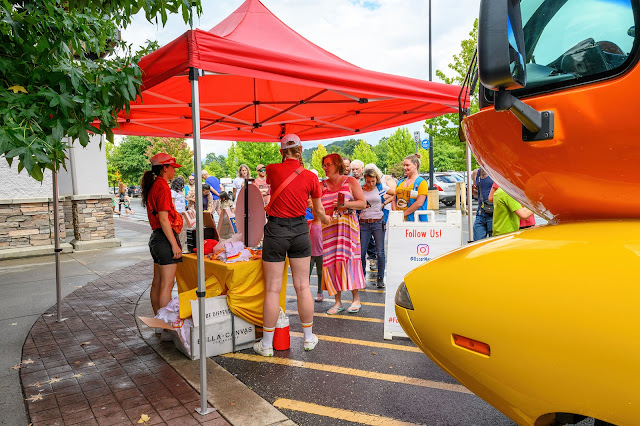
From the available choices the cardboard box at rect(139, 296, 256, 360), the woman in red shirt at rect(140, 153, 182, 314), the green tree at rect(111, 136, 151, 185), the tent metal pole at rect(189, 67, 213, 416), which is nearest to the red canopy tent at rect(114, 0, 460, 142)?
the tent metal pole at rect(189, 67, 213, 416)

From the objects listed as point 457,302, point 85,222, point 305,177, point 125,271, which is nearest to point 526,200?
point 457,302

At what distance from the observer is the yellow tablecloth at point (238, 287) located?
417cm

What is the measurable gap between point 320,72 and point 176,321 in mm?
2673

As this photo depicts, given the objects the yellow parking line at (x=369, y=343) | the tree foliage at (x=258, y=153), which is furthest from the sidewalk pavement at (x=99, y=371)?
the tree foliage at (x=258, y=153)

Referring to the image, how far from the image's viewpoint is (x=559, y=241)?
1575mm

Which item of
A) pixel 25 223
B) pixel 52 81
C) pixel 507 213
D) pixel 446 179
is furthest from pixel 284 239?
pixel 446 179

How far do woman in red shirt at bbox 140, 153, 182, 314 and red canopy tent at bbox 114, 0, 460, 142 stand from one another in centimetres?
90

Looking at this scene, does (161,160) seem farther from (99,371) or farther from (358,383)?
(358,383)

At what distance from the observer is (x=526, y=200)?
1934mm

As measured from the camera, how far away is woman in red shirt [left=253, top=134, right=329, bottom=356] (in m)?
4.08

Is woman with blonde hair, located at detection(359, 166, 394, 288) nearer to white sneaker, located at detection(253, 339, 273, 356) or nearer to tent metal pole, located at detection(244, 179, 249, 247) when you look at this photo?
tent metal pole, located at detection(244, 179, 249, 247)

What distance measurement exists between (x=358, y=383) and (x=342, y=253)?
1.92 meters

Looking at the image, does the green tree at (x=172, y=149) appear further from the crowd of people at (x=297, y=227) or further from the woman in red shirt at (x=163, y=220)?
the woman in red shirt at (x=163, y=220)

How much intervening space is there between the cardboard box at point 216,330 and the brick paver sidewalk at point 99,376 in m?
0.26
